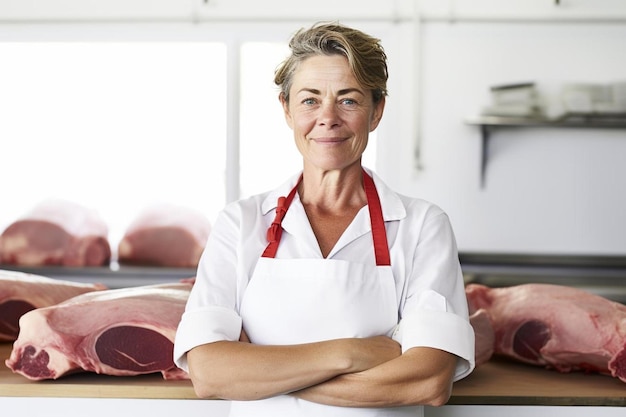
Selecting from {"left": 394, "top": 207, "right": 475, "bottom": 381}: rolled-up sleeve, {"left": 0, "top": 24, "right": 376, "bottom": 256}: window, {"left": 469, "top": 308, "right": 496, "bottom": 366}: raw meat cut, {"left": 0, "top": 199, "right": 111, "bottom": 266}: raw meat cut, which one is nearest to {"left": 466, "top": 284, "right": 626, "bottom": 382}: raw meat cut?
{"left": 469, "top": 308, "right": 496, "bottom": 366}: raw meat cut

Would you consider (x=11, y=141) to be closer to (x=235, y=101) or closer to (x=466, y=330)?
(x=235, y=101)

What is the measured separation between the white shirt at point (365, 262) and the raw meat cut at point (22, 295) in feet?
2.55

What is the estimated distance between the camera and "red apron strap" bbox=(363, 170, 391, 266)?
1.51m

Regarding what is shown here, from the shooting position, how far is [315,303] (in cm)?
149

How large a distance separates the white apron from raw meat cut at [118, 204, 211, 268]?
1478mm

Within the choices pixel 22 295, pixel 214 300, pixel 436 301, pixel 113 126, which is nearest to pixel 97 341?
pixel 214 300

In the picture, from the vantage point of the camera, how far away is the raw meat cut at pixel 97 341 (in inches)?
66.1

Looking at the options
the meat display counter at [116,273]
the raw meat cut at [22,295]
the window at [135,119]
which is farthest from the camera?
the window at [135,119]

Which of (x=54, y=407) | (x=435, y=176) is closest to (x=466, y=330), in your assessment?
(x=54, y=407)

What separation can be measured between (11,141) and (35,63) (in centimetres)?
32

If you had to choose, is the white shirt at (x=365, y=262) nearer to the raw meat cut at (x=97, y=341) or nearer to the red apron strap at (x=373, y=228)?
the red apron strap at (x=373, y=228)

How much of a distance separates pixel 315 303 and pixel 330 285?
4 centimetres

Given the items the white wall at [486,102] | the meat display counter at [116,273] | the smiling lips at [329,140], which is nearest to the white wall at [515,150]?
the white wall at [486,102]

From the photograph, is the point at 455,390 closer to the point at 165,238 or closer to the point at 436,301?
the point at 436,301
